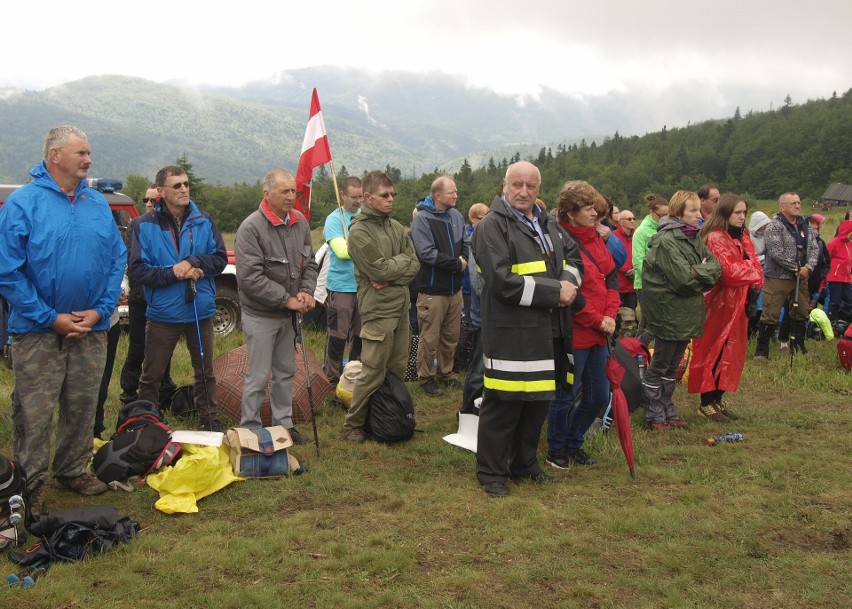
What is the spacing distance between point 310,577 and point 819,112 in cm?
11006

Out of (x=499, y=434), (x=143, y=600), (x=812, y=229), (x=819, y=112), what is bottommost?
(x=143, y=600)

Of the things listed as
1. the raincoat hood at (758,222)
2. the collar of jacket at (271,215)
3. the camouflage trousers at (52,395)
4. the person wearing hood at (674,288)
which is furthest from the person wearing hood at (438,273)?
the raincoat hood at (758,222)

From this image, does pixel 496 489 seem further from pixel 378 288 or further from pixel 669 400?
pixel 669 400

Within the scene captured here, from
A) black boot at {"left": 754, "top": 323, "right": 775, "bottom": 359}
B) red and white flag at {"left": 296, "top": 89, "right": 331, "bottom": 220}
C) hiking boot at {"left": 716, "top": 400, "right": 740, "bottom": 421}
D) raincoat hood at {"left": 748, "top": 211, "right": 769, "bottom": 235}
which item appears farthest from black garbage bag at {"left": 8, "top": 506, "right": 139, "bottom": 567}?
raincoat hood at {"left": 748, "top": 211, "right": 769, "bottom": 235}

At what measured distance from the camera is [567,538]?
3924 millimetres

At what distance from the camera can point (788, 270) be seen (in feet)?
28.5

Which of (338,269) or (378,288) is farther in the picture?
(338,269)

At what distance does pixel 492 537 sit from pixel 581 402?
1.59m

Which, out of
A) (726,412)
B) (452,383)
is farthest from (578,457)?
(452,383)

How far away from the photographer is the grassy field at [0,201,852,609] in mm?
3377

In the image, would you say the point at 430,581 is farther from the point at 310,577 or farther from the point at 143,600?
the point at 143,600

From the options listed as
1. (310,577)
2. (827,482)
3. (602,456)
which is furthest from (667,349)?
(310,577)

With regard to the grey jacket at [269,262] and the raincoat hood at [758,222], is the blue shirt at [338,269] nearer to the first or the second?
the grey jacket at [269,262]

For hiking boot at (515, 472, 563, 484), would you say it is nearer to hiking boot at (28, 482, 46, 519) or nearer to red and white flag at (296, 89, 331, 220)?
hiking boot at (28, 482, 46, 519)
